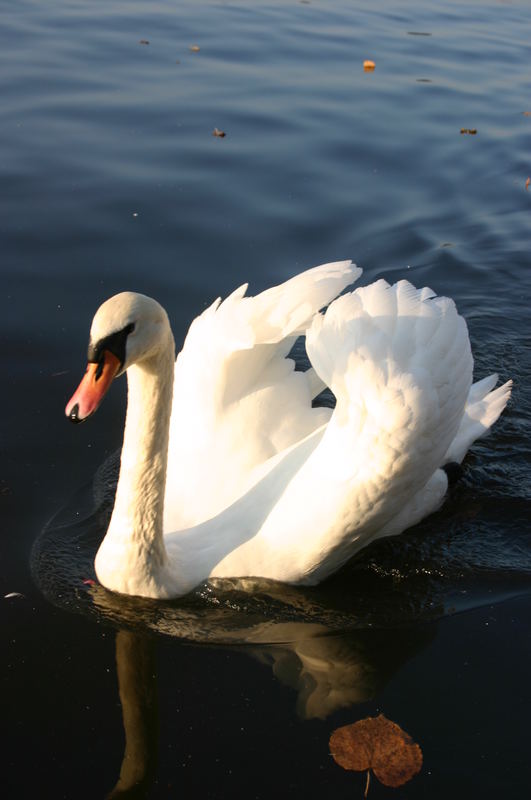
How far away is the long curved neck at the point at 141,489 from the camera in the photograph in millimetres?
4414

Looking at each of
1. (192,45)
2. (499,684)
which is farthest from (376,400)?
(192,45)

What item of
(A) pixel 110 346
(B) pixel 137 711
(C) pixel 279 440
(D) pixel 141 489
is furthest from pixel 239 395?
(B) pixel 137 711

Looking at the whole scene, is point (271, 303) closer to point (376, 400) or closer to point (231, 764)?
point (376, 400)

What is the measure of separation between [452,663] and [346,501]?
854 mm

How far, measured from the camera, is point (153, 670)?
4273 mm

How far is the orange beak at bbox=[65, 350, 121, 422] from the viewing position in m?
3.84

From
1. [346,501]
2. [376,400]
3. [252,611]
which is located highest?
[376,400]

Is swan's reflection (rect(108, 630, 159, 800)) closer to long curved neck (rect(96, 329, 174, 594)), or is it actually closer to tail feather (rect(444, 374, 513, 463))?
long curved neck (rect(96, 329, 174, 594))

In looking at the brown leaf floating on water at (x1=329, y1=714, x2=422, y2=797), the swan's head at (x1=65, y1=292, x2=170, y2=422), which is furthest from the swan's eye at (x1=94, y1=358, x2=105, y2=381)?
the brown leaf floating on water at (x1=329, y1=714, x2=422, y2=797)

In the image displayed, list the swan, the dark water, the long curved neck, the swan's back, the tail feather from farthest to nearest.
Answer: the tail feather < the swan's back < the swan < the long curved neck < the dark water

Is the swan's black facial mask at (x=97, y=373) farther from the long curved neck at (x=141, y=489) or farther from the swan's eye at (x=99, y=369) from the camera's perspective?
the long curved neck at (x=141, y=489)

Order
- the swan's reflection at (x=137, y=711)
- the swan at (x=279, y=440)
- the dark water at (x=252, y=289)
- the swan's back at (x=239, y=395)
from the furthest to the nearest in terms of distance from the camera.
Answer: the swan's back at (x=239, y=395)
the swan at (x=279, y=440)
the dark water at (x=252, y=289)
the swan's reflection at (x=137, y=711)

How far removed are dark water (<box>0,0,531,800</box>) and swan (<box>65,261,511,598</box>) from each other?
24cm

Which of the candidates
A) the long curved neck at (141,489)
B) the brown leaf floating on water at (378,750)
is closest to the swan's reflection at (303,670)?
the brown leaf floating on water at (378,750)
